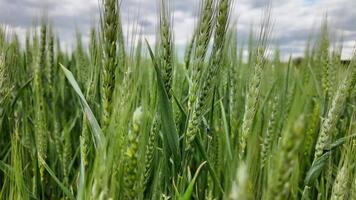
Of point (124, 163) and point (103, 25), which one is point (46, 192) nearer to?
point (103, 25)

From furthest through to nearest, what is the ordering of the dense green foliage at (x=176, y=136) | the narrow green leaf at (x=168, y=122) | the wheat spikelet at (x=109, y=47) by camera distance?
the narrow green leaf at (x=168, y=122), the wheat spikelet at (x=109, y=47), the dense green foliage at (x=176, y=136)

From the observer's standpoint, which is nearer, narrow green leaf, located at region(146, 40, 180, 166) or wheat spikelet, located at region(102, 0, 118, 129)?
wheat spikelet, located at region(102, 0, 118, 129)

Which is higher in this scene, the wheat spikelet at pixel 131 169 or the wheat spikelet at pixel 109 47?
the wheat spikelet at pixel 109 47

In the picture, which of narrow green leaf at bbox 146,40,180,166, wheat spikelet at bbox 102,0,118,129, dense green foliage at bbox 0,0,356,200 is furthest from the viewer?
narrow green leaf at bbox 146,40,180,166

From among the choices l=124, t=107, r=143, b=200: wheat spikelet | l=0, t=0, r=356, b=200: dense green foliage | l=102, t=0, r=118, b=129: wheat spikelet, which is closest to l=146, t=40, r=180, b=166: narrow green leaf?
l=0, t=0, r=356, b=200: dense green foliage

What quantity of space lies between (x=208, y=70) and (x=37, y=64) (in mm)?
1249

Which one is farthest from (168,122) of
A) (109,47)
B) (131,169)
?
(131,169)

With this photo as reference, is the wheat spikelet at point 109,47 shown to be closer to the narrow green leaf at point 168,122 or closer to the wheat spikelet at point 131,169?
the narrow green leaf at point 168,122

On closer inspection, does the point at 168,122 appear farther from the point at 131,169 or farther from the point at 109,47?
the point at 131,169

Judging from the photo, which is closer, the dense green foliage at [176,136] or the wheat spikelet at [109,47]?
the dense green foliage at [176,136]

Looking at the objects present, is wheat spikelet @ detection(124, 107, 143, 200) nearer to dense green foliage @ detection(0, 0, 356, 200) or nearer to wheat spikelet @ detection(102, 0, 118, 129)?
dense green foliage @ detection(0, 0, 356, 200)

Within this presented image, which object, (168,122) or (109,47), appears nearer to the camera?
(109,47)

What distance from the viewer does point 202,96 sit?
1.12 metres

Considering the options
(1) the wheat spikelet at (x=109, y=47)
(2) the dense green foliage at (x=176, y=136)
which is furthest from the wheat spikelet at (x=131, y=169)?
(1) the wheat spikelet at (x=109, y=47)
